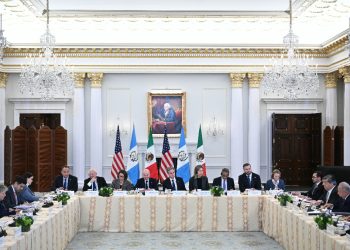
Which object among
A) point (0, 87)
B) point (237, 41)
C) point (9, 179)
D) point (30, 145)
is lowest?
point (9, 179)

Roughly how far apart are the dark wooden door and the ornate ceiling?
2.32 metres

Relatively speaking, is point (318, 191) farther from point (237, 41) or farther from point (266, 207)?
point (237, 41)

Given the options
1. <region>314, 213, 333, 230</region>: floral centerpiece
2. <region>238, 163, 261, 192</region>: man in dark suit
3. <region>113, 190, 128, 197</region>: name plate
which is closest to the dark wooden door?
<region>238, 163, 261, 192</region>: man in dark suit

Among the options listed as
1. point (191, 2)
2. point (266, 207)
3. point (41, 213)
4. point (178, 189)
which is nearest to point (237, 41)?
point (191, 2)

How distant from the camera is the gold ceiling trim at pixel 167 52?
51.0 feet

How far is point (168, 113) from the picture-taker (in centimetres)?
1606

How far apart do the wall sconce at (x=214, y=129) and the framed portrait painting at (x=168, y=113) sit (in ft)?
2.63

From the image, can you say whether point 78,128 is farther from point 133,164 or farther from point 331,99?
point 331,99

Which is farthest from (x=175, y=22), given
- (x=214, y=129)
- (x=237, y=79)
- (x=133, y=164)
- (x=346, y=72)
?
(x=346, y=72)

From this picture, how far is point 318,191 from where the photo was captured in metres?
10.0

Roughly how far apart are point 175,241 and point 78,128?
300 inches

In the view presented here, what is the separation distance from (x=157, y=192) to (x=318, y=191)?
3035mm

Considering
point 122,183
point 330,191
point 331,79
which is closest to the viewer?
point 330,191

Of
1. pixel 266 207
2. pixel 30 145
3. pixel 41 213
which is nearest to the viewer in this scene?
pixel 41 213
